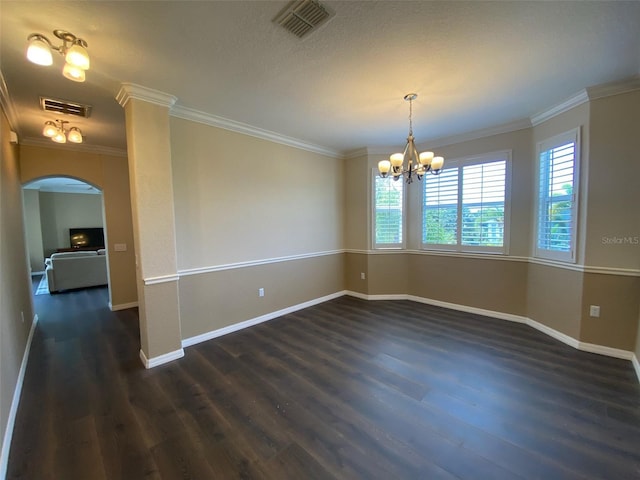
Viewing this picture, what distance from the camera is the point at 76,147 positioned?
14.4ft

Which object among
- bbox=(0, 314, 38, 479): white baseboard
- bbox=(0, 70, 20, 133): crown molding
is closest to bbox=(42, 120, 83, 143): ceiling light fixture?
bbox=(0, 70, 20, 133): crown molding

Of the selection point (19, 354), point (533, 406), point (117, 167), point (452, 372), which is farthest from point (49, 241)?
point (533, 406)

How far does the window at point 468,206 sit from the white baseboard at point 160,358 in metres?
4.05

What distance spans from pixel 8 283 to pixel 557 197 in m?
5.93

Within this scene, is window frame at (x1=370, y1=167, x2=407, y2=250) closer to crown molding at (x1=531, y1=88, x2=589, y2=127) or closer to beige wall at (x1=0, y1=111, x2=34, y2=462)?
crown molding at (x1=531, y1=88, x2=589, y2=127)

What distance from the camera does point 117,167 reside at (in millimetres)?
4816

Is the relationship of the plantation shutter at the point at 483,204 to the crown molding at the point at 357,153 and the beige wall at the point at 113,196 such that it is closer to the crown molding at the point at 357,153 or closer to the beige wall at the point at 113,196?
the crown molding at the point at 357,153

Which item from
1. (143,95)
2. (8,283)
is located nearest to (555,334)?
(143,95)

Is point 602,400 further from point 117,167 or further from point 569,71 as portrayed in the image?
point 117,167

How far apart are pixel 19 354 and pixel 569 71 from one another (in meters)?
5.96

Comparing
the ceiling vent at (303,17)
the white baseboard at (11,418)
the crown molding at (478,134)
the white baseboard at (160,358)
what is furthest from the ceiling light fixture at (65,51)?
the crown molding at (478,134)

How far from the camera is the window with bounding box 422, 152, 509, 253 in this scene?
3.96 metres

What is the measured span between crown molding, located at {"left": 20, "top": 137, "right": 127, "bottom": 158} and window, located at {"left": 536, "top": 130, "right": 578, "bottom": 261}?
6.62 metres

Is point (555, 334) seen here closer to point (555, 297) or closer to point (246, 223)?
point (555, 297)
